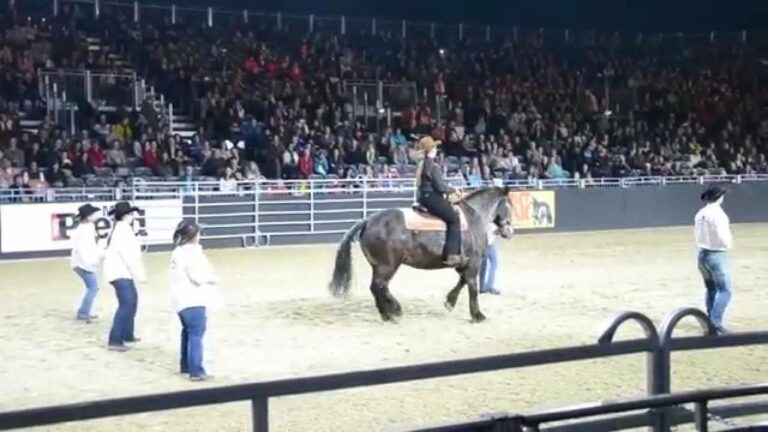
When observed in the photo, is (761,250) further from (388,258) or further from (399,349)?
(399,349)

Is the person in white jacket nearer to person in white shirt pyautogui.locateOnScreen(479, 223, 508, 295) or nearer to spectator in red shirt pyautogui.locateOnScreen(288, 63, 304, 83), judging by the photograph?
person in white shirt pyautogui.locateOnScreen(479, 223, 508, 295)

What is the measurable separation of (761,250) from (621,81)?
18996mm

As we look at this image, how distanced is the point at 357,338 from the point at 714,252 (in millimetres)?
4031

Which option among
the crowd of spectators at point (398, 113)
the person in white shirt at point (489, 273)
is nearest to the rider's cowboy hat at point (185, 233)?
the person in white shirt at point (489, 273)

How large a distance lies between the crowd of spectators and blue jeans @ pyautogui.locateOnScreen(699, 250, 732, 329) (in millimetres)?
14850

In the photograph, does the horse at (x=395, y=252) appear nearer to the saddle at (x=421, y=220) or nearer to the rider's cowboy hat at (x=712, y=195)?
the saddle at (x=421, y=220)

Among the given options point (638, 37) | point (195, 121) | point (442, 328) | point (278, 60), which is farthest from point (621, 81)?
point (442, 328)

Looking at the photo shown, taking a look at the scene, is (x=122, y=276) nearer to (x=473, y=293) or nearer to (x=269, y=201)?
(x=473, y=293)

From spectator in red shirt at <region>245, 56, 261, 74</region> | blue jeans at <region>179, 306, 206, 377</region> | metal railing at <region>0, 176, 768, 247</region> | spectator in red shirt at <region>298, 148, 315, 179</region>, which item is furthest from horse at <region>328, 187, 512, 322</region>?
spectator in red shirt at <region>245, 56, 261, 74</region>

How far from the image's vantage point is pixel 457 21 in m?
40.1

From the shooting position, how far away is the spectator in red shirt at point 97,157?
24.2 metres

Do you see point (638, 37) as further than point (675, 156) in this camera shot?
Yes

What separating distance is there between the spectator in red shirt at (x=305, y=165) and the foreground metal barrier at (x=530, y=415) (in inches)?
858

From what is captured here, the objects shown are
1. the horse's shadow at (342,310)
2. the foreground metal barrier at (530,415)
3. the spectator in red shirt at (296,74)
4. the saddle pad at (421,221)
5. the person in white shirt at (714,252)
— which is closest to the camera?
the foreground metal barrier at (530,415)
